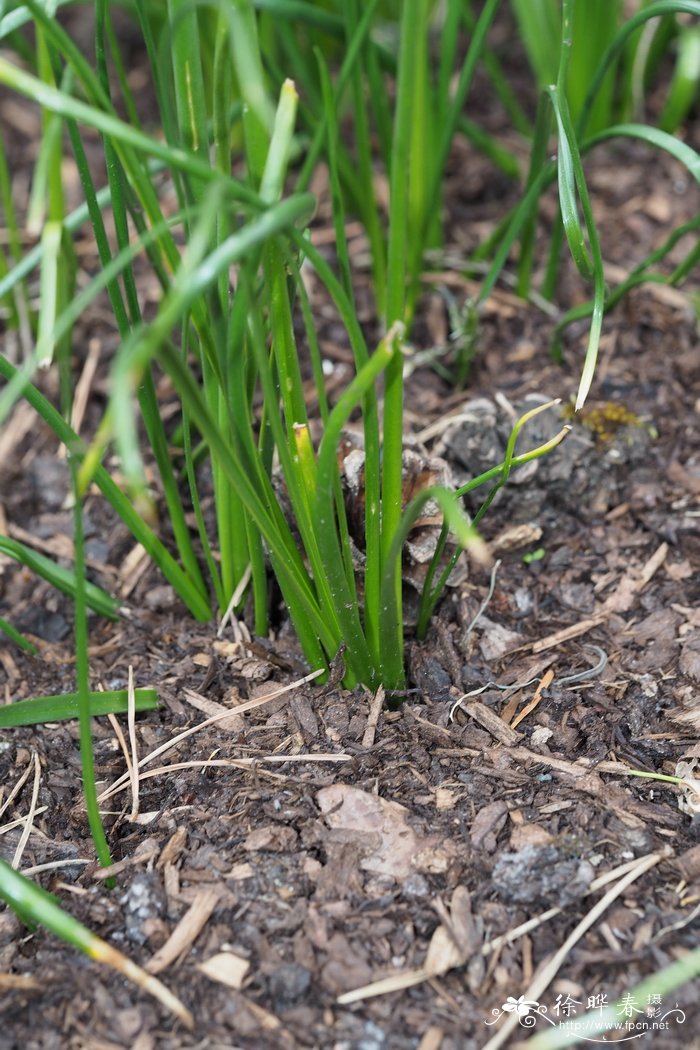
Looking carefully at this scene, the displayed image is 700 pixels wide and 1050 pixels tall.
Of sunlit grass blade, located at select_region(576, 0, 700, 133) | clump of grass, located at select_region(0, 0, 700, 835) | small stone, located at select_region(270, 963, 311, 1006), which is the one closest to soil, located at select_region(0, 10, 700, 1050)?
small stone, located at select_region(270, 963, 311, 1006)

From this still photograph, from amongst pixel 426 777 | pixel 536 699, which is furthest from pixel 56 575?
pixel 536 699

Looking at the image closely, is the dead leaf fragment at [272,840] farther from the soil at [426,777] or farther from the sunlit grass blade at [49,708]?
the sunlit grass blade at [49,708]

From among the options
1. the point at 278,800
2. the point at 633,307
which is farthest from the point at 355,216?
the point at 278,800

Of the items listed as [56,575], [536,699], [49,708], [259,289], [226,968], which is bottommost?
[536,699]

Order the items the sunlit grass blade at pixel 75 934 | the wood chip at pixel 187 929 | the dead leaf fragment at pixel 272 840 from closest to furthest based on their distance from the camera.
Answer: the sunlit grass blade at pixel 75 934 < the wood chip at pixel 187 929 < the dead leaf fragment at pixel 272 840

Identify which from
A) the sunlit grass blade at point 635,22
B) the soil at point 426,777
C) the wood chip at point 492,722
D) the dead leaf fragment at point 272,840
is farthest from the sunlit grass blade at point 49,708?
the sunlit grass blade at point 635,22

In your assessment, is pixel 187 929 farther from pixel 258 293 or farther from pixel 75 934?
pixel 258 293
